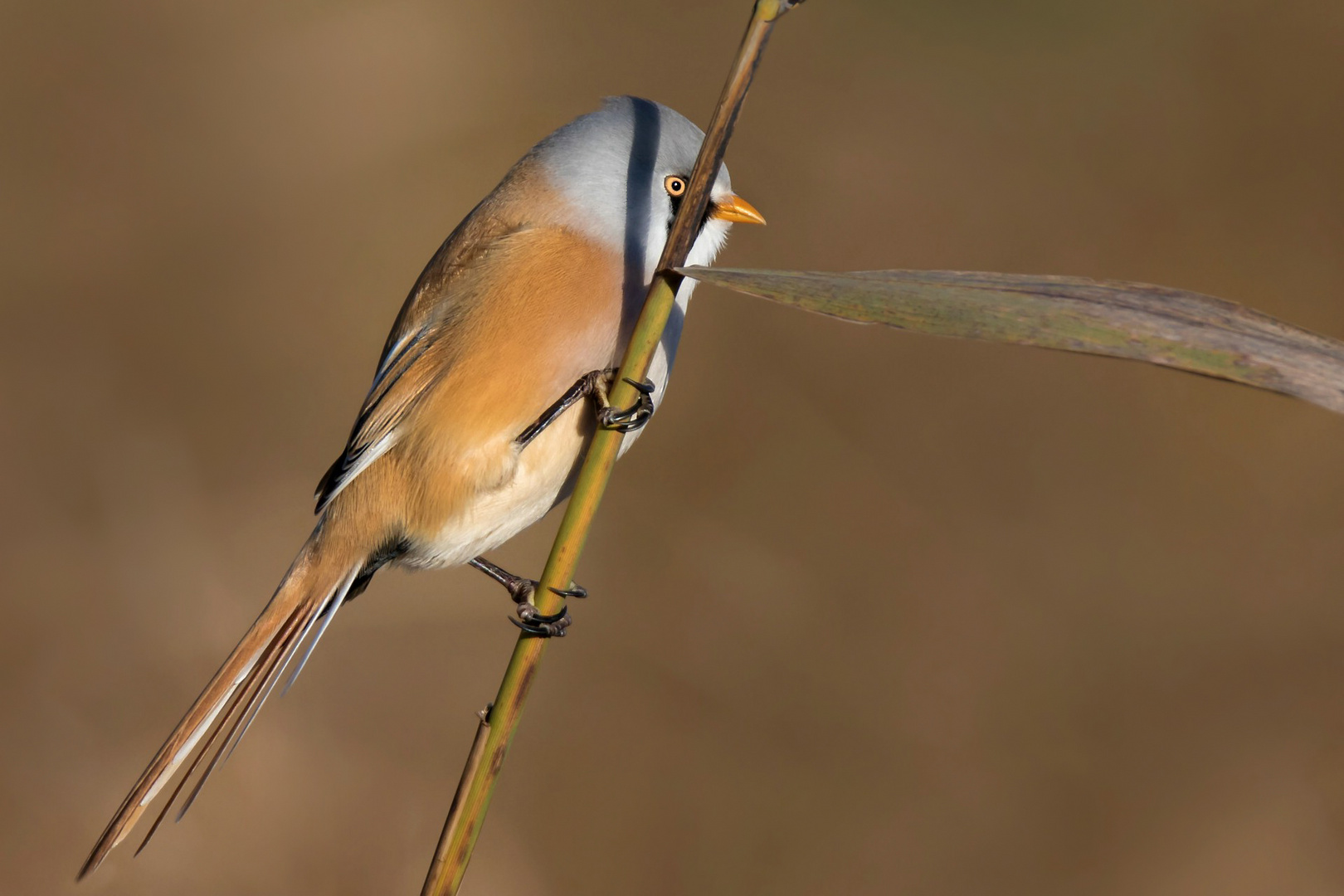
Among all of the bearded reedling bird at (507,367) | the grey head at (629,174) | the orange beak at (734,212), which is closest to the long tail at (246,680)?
the bearded reedling bird at (507,367)

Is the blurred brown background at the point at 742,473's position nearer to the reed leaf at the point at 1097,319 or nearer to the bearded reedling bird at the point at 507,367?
the bearded reedling bird at the point at 507,367

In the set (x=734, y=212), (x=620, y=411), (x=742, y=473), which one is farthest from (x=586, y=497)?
(x=742, y=473)

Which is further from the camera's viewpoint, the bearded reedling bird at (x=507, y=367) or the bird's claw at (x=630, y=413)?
the bearded reedling bird at (x=507, y=367)

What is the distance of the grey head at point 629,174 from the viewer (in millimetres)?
1706

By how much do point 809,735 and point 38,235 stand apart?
2.89m

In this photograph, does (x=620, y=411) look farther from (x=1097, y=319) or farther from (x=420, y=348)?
(x=420, y=348)

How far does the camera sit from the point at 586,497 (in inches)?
44.1

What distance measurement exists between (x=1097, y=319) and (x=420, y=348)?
48.8 inches

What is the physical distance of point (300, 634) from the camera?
5.30 feet

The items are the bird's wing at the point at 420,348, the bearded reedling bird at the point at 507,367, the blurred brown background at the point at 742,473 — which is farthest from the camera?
the blurred brown background at the point at 742,473

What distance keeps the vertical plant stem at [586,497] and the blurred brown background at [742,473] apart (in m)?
1.63

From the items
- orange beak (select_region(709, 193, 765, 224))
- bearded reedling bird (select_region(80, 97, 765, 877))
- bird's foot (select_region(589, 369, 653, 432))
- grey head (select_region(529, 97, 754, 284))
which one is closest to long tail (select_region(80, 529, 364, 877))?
bearded reedling bird (select_region(80, 97, 765, 877))

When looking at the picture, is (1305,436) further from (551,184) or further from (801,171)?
(551,184)

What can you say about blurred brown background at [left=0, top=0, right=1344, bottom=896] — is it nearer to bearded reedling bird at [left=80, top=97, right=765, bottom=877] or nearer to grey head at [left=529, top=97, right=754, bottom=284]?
bearded reedling bird at [left=80, top=97, right=765, bottom=877]
